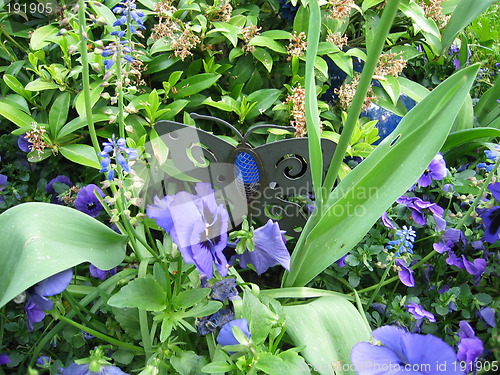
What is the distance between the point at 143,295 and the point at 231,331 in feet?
0.54

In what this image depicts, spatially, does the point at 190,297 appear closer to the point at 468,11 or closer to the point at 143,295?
the point at 143,295

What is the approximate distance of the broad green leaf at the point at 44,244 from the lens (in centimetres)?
74

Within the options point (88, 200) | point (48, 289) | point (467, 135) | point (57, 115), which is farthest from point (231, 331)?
point (467, 135)

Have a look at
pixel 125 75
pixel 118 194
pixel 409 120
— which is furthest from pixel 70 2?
pixel 409 120

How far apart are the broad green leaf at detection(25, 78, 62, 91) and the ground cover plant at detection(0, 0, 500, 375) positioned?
0.04 ft

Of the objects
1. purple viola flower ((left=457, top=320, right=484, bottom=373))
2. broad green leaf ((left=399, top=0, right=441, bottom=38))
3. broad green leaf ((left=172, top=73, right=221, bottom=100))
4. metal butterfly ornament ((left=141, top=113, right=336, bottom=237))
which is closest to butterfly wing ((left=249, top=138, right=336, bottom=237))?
metal butterfly ornament ((left=141, top=113, right=336, bottom=237))

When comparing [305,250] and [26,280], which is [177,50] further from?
[26,280]

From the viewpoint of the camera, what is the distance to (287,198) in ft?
4.09

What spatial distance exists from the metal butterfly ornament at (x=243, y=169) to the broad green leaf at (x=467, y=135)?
1.29ft

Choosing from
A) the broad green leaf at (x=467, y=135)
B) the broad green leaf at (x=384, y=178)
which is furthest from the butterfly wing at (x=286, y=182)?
the broad green leaf at (x=467, y=135)

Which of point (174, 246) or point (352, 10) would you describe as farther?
point (352, 10)

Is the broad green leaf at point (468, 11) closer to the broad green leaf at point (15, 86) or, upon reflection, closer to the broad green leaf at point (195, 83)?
the broad green leaf at point (195, 83)

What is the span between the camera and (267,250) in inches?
36.9

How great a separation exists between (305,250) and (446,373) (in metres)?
0.35
